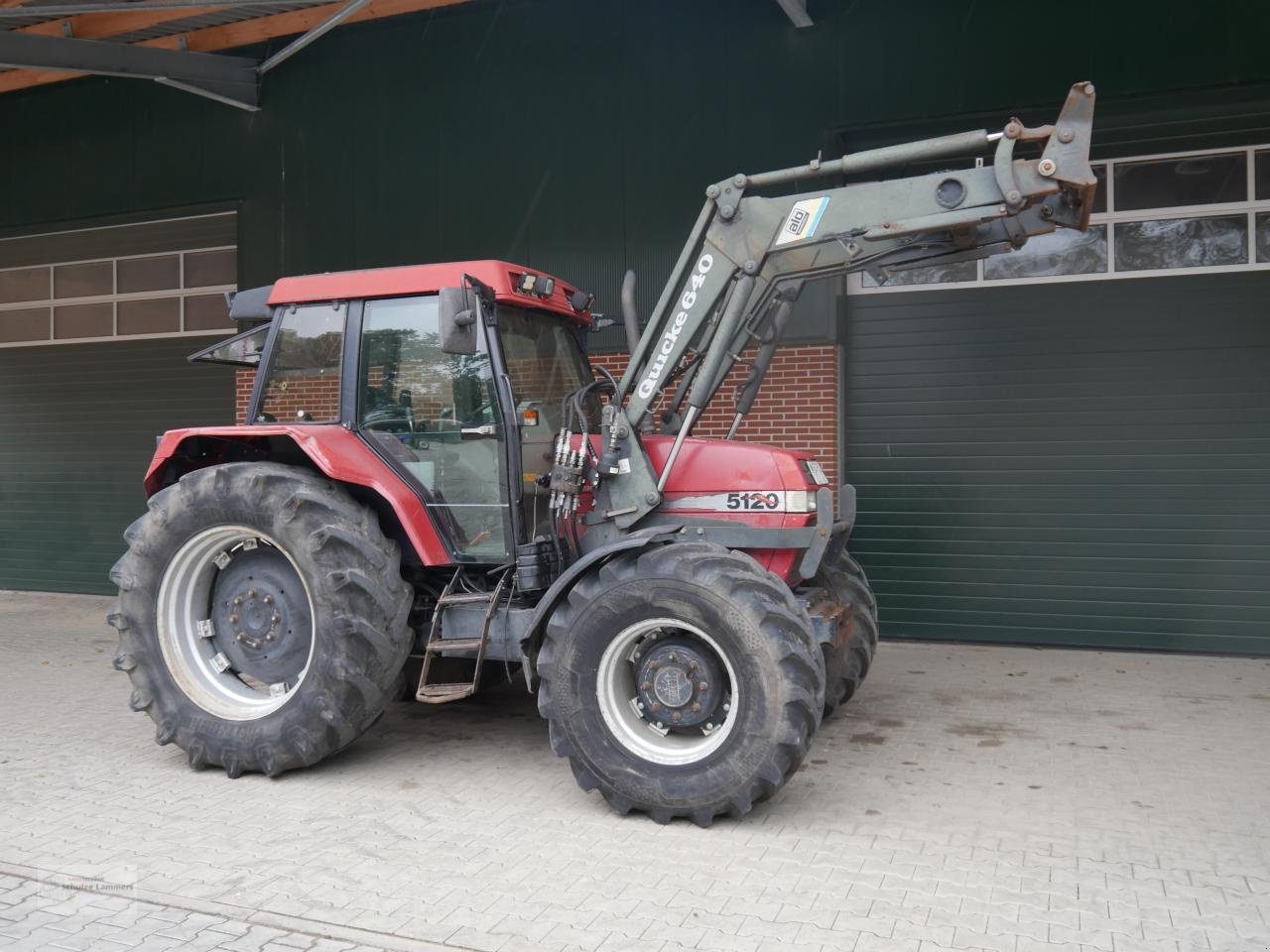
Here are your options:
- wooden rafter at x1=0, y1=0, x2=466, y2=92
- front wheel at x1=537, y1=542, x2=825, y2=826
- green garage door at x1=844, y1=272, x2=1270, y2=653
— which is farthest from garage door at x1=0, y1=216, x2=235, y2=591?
front wheel at x1=537, y1=542, x2=825, y2=826

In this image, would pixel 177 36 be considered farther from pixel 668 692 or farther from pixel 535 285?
pixel 668 692

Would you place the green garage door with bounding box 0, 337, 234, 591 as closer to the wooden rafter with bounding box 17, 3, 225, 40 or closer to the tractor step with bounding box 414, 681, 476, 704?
the wooden rafter with bounding box 17, 3, 225, 40

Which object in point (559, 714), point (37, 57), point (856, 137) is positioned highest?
point (37, 57)

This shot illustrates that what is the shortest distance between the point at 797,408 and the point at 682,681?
519 cm

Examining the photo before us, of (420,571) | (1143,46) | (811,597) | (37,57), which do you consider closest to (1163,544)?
(1143,46)

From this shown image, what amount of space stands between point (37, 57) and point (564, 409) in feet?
24.8

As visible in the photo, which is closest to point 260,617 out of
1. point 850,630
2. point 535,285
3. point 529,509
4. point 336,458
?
point 336,458

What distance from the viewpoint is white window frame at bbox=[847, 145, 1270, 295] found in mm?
8867

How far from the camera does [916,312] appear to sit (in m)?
9.72

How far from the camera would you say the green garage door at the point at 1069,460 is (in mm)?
8898

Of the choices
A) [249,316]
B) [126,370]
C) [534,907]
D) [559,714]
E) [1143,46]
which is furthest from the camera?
[126,370]

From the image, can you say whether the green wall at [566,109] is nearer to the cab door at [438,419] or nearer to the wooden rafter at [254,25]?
the wooden rafter at [254,25]

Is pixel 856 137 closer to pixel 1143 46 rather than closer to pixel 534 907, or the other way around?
pixel 1143 46

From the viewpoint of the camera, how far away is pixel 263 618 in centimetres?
582
